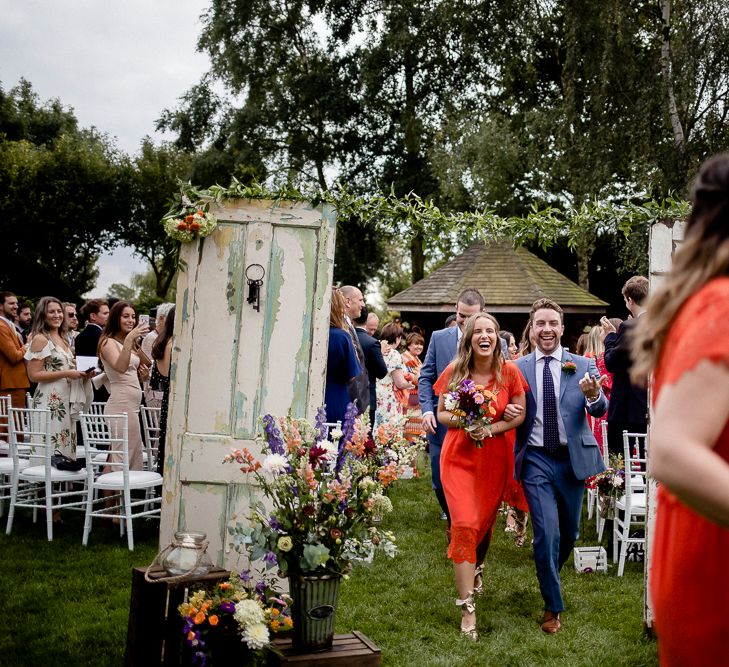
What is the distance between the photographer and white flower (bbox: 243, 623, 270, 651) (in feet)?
12.5

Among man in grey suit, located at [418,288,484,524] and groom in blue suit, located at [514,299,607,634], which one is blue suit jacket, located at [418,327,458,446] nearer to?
man in grey suit, located at [418,288,484,524]

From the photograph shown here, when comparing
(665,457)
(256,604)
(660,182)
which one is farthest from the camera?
(660,182)

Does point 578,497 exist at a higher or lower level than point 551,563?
higher

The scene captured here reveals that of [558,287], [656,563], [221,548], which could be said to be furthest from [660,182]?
[656,563]

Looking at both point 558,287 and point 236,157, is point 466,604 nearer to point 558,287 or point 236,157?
point 558,287

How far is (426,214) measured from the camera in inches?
251

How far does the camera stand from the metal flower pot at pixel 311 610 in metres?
3.97

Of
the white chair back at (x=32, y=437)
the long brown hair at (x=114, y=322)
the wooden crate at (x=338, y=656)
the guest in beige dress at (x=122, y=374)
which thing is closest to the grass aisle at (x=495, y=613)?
the wooden crate at (x=338, y=656)

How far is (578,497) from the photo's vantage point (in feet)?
18.1

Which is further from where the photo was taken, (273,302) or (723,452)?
(273,302)

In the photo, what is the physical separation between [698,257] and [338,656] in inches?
116

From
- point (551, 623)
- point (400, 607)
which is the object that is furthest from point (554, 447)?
point (400, 607)

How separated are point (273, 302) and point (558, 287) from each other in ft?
55.3

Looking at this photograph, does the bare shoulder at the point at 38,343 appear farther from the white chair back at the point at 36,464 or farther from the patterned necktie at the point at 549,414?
the patterned necktie at the point at 549,414
